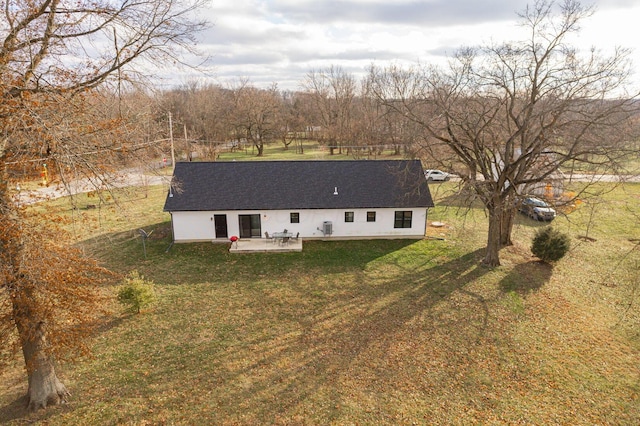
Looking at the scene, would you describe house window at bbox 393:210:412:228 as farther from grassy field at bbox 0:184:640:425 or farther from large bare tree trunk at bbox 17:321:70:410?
large bare tree trunk at bbox 17:321:70:410

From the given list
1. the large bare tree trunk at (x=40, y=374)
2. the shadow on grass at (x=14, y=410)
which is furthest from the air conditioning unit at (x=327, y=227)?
the shadow on grass at (x=14, y=410)

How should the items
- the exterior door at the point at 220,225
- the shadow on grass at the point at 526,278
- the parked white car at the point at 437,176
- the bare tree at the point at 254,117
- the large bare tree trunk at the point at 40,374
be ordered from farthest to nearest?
the bare tree at the point at 254,117 < the parked white car at the point at 437,176 < the exterior door at the point at 220,225 < the shadow on grass at the point at 526,278 < the large bare tree trunk at the point at 40,374

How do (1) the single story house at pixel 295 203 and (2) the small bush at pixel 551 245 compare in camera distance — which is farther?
(1) the single story house at pixel 295 203

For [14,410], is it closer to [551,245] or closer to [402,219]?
[402,219]


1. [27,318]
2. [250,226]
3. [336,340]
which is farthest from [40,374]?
[250,226]

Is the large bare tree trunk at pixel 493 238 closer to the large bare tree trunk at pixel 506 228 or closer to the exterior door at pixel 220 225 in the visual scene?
the large bare tree trunk at pixel 506 228

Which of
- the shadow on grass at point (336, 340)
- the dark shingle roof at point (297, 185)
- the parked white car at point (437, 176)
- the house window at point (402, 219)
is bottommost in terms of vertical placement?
the shadow on grass at point (336, 340)
